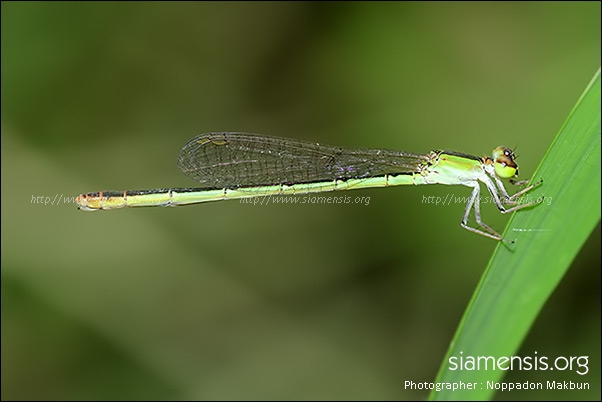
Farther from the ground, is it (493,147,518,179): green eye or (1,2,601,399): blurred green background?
(493,147,518,179): green eye

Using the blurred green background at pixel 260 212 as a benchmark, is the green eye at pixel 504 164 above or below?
above

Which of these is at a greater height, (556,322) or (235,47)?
(235,47)

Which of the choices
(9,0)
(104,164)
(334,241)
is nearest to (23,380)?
(104,164)

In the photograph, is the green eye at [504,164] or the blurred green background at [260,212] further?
the blurred green background at [260,212]

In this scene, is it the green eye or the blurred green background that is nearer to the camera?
the green eye

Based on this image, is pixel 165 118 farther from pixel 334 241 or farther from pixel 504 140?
pixel 504 140
